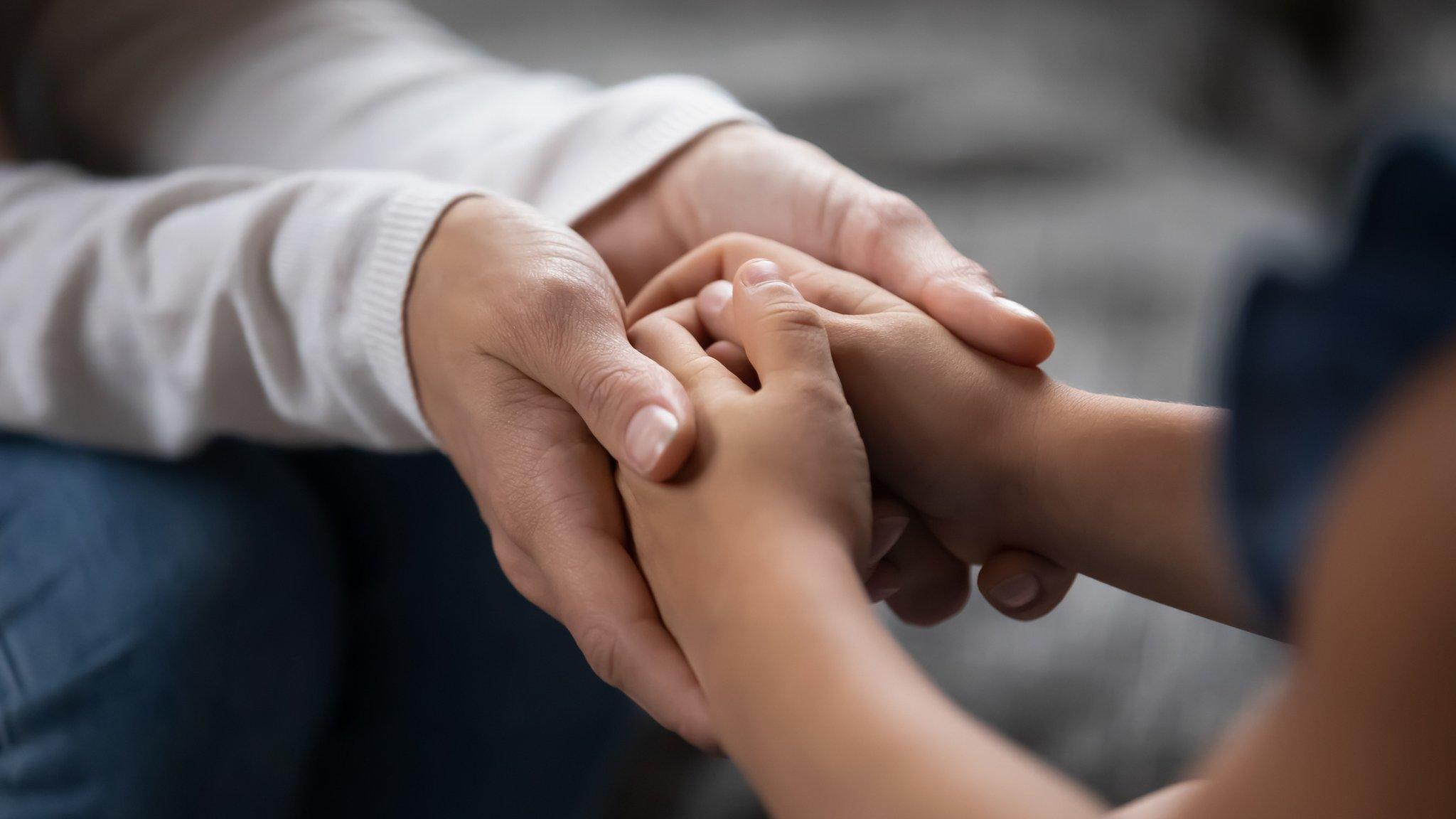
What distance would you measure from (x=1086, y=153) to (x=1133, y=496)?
2.63 ft

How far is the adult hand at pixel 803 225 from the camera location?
536mm

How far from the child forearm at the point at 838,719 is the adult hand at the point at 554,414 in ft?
0.18

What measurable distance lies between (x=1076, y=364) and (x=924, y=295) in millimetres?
468

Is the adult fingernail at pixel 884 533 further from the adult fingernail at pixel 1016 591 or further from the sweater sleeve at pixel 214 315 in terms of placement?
the sweater sleeve at pixel 214 315

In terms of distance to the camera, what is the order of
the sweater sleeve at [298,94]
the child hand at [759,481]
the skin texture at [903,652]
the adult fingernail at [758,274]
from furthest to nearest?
the sweater sleeve at [298,94] → the adult fingernail at [758,274] → the child hand at [759,481] → the skin texture at [903,652]

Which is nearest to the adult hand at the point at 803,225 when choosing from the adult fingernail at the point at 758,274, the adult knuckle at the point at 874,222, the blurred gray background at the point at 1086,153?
the adult knuckle at the point at 874,222

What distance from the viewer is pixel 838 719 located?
328mm

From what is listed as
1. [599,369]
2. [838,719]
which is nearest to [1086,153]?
[599,369]

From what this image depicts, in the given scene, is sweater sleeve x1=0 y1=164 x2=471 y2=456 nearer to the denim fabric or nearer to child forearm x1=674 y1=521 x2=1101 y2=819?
child forearm x1=674 y1=521 x2=1101 y2=819

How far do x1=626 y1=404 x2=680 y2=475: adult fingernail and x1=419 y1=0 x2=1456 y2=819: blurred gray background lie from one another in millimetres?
507

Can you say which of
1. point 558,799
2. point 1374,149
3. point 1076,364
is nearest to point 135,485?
point 558,799

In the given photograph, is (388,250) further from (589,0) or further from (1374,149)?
(589,0)

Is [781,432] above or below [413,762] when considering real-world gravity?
above

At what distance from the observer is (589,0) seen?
1.44 m
